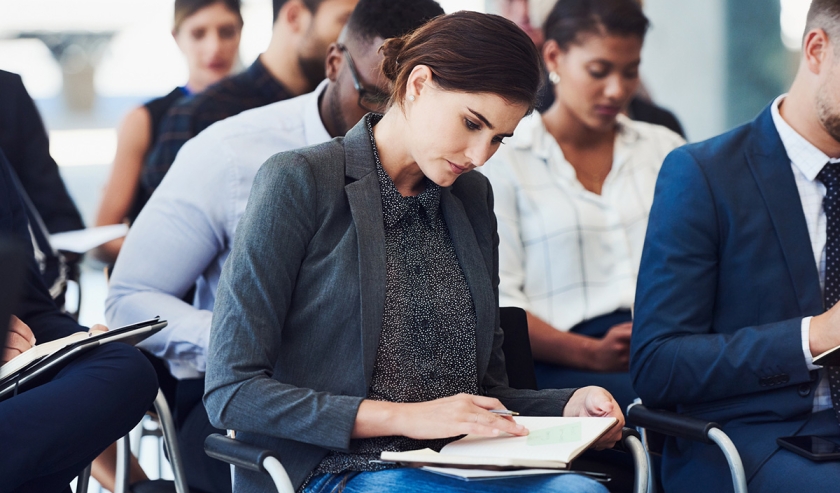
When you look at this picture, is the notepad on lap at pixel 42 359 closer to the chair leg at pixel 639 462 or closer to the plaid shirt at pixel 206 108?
the chair leg at pixel 639 462

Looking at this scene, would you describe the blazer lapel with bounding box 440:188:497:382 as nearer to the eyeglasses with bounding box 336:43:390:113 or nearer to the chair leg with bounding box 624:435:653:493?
the chair leg with bounding box 624:435:653:493

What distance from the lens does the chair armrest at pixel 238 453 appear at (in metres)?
1.48

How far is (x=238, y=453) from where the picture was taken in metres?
1.52

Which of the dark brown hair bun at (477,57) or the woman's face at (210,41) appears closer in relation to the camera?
the dark brown hair bun at (477,57)

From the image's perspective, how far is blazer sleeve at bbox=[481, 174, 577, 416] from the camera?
1788mm

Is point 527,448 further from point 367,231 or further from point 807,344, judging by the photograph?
point 807,344

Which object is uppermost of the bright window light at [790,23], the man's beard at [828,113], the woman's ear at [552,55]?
the bright window light at [790,23]

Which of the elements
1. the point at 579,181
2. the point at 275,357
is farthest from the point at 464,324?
the point at 579,181

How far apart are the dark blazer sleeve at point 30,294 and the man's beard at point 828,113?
1.72m

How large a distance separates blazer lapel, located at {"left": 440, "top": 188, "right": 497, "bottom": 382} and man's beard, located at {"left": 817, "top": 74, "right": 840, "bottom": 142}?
2.74 ft

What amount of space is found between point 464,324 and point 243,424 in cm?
48

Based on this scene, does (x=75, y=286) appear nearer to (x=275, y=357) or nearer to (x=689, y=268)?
(x=275, y=357)

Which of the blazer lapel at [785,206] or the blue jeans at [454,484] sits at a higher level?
the blazer lapel at [785,206]

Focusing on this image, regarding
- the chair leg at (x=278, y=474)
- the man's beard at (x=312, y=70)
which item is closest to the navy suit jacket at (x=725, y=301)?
the chair leg at (x=278, y=474)
